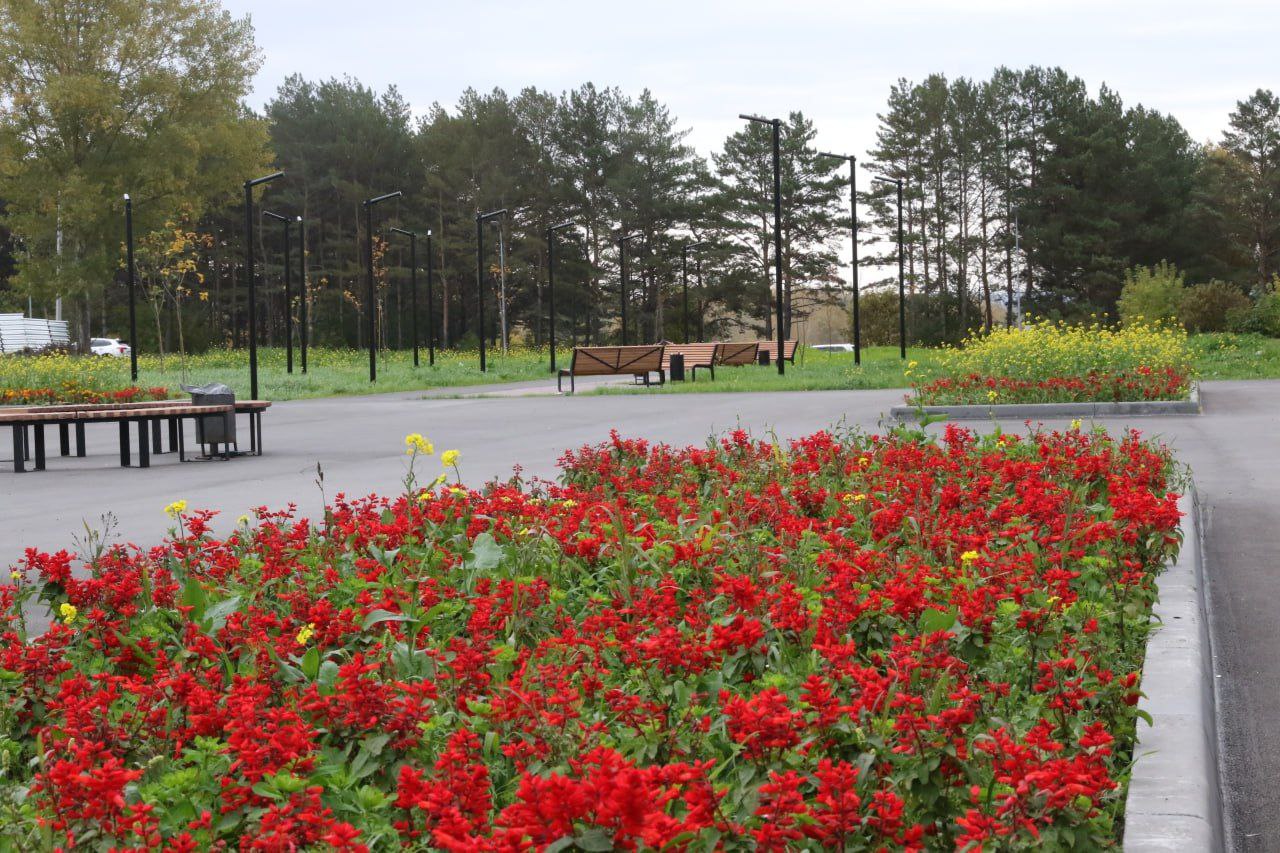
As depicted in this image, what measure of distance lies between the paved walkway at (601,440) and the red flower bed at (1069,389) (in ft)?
2.48

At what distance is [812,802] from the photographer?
2.86 m

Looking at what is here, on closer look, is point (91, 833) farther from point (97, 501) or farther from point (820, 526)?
point (97, 501)

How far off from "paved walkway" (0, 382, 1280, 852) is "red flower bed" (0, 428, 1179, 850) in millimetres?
473

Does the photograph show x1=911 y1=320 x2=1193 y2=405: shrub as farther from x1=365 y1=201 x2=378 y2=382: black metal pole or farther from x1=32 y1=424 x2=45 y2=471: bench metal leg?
x1=365 y1=201 x2=378 y2=382: black metal pole

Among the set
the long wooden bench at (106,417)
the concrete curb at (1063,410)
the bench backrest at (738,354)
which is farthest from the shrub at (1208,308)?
the long wooden bench at (106,417)

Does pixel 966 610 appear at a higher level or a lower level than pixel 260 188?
lower

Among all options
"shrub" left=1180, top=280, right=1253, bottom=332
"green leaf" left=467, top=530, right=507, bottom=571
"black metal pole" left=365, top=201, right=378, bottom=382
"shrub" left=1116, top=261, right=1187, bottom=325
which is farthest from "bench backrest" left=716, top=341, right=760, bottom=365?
"green leaf" left=467, top=530, right=507, bottom=571

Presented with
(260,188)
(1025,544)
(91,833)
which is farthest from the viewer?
(260,188)

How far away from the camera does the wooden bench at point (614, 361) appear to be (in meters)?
28.7

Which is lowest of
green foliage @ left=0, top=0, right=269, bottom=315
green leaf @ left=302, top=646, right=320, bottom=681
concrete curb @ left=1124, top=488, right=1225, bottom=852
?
concrete curb @ left=1124, top=488, right=1225, bottom=852

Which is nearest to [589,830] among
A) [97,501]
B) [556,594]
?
[556,594]

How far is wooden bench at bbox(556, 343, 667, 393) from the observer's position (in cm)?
2872

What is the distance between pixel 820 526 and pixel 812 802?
355cm

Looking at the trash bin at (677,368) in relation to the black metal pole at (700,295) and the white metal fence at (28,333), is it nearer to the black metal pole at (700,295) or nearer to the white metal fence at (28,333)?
the white metal fence at (28,333)
